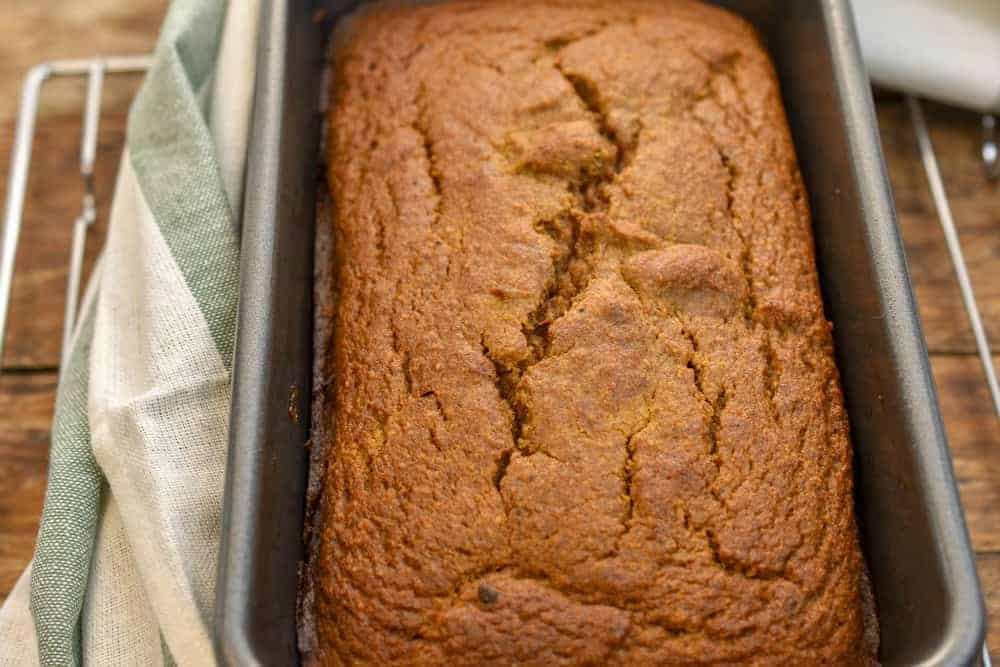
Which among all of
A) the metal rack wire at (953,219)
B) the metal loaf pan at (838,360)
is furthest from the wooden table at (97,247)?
the metal loaf pan at (838,360)

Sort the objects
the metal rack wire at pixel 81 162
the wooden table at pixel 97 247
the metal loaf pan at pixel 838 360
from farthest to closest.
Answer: the metal rack wire at pixel 81 162 → the wooden table at pixel 97 247 → the metal loaf pan at pixel 838 360

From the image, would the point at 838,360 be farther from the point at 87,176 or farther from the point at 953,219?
the point at 87,176

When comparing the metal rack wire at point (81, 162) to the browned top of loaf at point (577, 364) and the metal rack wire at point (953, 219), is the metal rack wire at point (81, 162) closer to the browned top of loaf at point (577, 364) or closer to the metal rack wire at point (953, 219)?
the browned top of loaf at point (577, 364)

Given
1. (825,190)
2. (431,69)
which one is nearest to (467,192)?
(431,69)

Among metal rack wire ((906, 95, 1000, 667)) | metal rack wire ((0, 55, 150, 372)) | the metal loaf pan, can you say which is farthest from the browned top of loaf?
metal rack wire ((0, 55, 150, 372))

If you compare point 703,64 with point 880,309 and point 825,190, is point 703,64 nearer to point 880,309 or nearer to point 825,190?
point 825,190

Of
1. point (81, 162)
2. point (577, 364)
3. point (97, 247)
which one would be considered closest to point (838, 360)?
point (577, 364)

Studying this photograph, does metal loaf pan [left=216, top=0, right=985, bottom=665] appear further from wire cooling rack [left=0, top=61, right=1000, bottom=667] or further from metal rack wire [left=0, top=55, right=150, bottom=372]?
metal rack wire [left=0, top=55, right=150, bottom=372]
